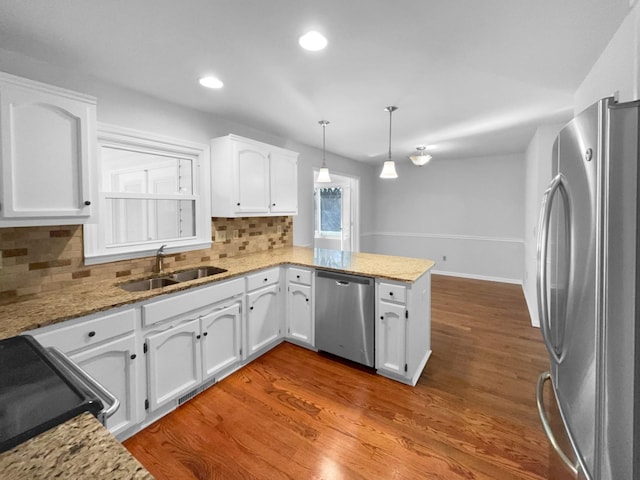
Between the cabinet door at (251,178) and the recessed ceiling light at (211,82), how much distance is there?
648mm

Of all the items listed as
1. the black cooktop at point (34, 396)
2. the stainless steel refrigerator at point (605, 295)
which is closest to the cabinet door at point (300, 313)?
the black cooktop at point (34, 396)

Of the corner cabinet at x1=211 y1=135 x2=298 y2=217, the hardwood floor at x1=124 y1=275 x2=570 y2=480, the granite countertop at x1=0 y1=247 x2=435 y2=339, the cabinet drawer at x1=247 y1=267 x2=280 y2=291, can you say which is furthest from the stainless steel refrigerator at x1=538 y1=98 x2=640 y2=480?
the corner cabinet at x1=211 y1=135 x2=298 y2=217

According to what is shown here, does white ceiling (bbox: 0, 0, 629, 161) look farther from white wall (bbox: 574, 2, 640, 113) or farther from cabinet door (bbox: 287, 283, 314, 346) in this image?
cabinet door (bbox: 287, 283, 314, 346)

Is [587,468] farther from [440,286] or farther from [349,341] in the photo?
[440,286]

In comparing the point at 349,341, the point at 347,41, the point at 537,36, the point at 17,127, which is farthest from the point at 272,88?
the point at 349,341

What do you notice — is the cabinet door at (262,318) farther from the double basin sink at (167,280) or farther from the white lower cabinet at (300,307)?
the double basin sink at (167,280)

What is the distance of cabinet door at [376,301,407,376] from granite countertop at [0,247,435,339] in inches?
10.9

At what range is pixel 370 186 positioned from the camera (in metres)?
6.49

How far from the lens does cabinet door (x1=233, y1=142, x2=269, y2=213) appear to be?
291cm

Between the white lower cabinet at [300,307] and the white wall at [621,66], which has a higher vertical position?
the white wall at [621,66]

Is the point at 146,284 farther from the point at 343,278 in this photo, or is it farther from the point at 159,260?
the point at 343,278

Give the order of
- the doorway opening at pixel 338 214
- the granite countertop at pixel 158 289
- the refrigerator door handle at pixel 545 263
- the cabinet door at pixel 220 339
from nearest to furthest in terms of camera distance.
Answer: the refrigerator door handle at pixel 545 263, the granite countertop at pixel 158 289, the cabinet door at pixel 220 339, the doorway opening at pixel 338 214

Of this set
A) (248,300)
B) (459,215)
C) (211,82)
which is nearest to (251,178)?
(211,82)

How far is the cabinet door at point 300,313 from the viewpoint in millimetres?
2893
